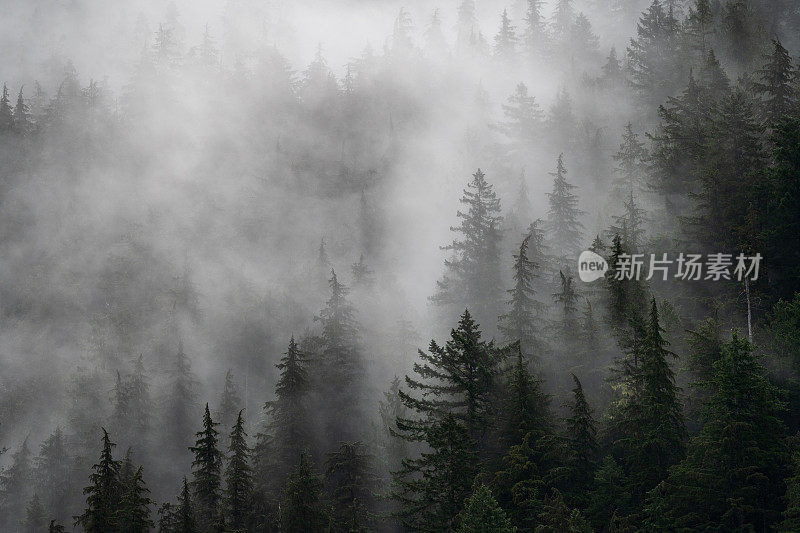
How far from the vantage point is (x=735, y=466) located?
15.7 m

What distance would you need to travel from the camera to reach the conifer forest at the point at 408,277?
19625mm

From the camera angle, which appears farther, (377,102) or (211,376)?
(377,102)

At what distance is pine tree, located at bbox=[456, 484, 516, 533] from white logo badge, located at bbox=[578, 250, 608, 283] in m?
21.0

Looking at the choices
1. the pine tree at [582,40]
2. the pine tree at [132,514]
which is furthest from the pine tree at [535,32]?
the pine tree at [132,514]

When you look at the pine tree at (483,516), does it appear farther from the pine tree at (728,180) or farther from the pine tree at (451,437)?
the pine tree at (728,180)

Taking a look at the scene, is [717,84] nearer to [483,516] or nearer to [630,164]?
[630,164]

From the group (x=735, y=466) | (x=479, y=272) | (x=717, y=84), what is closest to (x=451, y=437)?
(x=735, y=466)

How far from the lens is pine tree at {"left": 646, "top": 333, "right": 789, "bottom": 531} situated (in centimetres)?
1505

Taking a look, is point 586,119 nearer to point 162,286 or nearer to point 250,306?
point 250,306

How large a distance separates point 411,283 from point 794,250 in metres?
45.2

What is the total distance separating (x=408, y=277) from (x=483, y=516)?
53840 mm

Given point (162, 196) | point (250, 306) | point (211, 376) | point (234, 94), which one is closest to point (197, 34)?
point (234, 94)

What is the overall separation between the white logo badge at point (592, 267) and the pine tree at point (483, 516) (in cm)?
2096

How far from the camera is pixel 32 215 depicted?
304 ft
